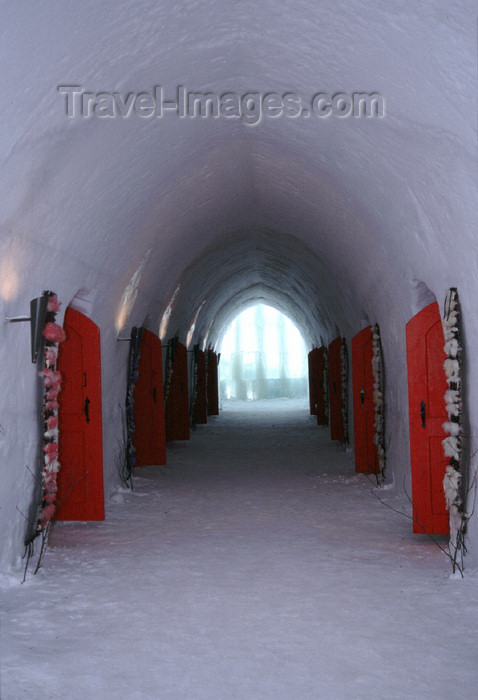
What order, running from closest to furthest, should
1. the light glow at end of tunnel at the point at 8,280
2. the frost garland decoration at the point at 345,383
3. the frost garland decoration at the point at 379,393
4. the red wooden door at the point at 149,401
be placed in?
the light glow at end of tunnel at the point at 8,280, the frost garland decoration at the point at 379,393, the red wooden door at the point at 149,401, the frost garland decoration at the point at 345,383

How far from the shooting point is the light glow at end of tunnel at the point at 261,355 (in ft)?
105

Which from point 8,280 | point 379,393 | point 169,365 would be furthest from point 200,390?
point 8,280

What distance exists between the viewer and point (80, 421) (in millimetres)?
7348

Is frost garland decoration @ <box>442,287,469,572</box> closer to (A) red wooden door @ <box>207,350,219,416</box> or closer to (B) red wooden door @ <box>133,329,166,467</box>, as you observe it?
(B) red wooden door @ <box>133,329,166,467</box>

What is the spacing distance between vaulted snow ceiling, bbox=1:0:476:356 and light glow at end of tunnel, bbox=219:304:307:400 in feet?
73.3

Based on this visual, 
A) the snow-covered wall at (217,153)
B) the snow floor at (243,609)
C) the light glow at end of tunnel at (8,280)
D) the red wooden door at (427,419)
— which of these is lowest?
the snow floor at (243,609)

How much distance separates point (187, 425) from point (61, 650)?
37.6 ft

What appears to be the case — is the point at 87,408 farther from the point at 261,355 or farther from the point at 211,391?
the point at 261,355

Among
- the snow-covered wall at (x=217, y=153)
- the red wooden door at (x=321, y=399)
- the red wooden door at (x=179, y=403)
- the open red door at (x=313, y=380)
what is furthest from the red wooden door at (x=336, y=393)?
the open red door at (x=313, y=380)

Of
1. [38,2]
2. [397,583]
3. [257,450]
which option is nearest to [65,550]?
[397,583]

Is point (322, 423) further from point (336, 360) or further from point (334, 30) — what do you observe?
point (334, 30)

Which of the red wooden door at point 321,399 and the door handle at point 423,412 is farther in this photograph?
the red wooden door at point 321,399

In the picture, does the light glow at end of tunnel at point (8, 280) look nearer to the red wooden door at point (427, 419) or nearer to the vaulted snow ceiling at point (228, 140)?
the vaulted snow ceiling at point (228, 140)

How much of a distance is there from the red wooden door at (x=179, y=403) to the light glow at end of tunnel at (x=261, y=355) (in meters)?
16.6
